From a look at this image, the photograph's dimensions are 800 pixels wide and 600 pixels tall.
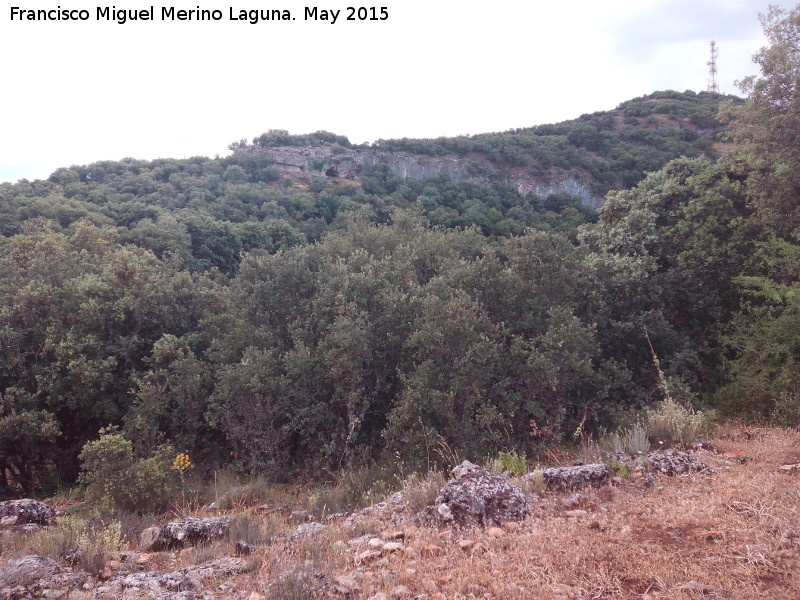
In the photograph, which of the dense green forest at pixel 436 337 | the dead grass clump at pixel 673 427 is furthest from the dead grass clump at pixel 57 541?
the dead grass clump at pixel 673 427

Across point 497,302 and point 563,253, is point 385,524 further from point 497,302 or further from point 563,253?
point 563,253

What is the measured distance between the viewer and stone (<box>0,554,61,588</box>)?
142 inches

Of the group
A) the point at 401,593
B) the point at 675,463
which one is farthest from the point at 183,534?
the point at 675,463

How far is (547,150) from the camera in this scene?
5100 cm

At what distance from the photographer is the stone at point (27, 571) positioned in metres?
3.62

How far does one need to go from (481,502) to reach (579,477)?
4.04ft

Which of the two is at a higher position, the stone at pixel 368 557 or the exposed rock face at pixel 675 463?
the exposed rock face at pixel 675 463

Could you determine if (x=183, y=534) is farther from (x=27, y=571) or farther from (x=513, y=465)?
(x=513, y=465)

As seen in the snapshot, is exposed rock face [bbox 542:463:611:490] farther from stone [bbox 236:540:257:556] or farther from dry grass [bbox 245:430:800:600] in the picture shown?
stone [bbox 236:540:257:556]

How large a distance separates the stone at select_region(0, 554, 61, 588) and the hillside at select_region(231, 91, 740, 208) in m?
44.0

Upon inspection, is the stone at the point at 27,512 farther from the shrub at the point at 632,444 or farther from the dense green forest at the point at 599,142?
the dense green forest at the point at 599,142

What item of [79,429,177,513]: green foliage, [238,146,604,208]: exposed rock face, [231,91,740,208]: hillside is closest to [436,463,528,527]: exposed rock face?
[79,429,177,513]: green foliage

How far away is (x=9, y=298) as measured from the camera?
11.0 meters

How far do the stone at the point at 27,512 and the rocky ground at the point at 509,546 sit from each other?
2.13 feet
